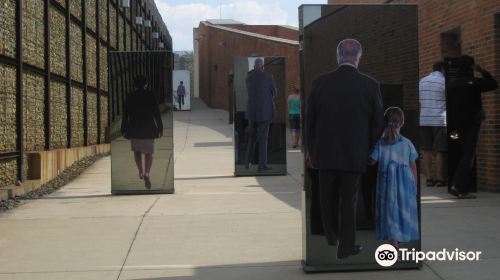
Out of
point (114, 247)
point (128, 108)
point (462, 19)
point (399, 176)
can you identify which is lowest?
point (114, 247)

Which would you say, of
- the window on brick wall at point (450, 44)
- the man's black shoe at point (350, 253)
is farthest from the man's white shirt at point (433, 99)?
the man's black shoe at point (350, 253)

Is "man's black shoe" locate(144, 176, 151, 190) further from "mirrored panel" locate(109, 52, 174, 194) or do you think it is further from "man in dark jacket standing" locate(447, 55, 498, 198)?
"man in dark jacket standing" locate(447, 55, 498, 198)

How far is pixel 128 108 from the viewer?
9.45m

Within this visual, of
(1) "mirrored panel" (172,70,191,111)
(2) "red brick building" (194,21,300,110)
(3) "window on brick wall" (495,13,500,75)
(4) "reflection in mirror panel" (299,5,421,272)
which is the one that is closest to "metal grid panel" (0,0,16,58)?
(4) "reflection in mirror panel" (299,5,421,272)

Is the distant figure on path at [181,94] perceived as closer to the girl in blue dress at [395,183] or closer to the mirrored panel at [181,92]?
the mirrored panel at [181,92]

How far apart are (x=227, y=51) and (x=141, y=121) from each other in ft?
97.5

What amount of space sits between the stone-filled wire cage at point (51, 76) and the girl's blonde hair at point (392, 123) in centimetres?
580

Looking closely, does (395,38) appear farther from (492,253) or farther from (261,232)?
(261,232)

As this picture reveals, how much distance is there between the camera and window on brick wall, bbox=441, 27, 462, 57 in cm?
1018

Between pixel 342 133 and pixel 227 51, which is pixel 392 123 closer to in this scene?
pixel 342 133

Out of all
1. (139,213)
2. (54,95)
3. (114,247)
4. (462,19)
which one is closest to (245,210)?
(139,213)

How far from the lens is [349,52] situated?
15.6 feet

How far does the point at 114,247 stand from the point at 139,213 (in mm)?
1904

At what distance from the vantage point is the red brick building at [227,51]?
26.1 m
